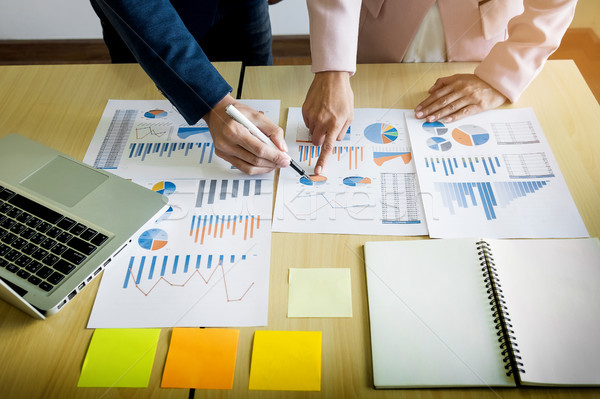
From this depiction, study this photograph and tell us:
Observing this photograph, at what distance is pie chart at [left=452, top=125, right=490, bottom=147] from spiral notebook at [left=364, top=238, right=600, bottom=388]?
258 mm

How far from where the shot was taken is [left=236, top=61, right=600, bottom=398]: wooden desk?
62 centimetres

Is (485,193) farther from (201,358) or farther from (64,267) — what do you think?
(64,267)

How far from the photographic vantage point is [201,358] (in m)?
0.65

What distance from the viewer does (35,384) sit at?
632 millimetres

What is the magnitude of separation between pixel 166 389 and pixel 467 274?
476 millimetres

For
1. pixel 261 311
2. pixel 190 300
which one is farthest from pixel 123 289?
pixel 261 311

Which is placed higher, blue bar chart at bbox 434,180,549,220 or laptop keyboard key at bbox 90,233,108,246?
blue bar chart at bbox 434,180,549,220

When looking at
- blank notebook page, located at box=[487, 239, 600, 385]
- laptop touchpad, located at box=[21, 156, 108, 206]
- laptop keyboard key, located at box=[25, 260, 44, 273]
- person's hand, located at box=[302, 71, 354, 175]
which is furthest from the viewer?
person's hand, located at box=[302, 71, 354, 175]

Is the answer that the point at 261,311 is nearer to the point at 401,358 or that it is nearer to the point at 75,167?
the point at 401,358

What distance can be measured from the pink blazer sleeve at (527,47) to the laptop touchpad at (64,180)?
840 mm

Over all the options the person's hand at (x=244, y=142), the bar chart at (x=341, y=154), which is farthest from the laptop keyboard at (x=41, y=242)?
the bar chart at (x=341, y=154)

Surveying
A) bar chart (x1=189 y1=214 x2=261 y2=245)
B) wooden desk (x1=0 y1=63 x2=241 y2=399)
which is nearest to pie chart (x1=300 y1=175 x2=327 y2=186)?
bar chart (x1=189 y1=214 x2=261 y2=245)

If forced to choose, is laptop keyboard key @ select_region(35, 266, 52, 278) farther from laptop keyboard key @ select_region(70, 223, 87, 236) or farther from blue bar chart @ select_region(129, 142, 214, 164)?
blue bar chart @ select_region(129, 142, 214, 164)

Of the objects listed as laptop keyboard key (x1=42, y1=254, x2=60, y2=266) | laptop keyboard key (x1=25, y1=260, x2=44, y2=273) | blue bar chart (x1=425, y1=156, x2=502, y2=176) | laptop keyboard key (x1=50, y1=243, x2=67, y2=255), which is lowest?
laptop keyboard key (x1=25, y1=260, x2=44, y2=273)
